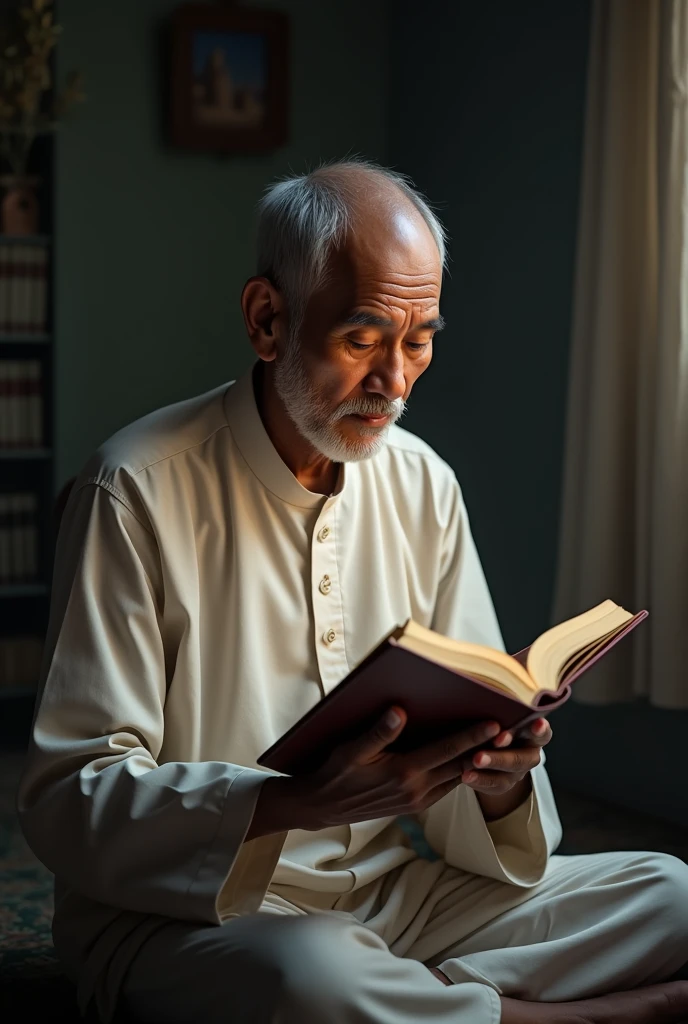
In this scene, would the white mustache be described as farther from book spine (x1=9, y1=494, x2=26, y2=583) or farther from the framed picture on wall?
the framed picture on wall

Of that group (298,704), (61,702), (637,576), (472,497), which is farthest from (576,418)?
(61,702)

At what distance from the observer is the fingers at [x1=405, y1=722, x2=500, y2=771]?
1398 mm

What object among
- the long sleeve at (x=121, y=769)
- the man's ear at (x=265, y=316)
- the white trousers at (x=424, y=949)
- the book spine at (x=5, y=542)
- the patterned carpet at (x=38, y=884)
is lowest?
the patterned carpet at (x=38, y=884)

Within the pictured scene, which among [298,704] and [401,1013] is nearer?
[401,1013]

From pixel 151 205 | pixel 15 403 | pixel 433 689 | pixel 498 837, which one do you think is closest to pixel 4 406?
pixel 15 403

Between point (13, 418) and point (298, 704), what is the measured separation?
8.72 feet

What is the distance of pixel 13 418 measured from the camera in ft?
13.9

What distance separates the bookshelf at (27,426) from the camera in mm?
4188

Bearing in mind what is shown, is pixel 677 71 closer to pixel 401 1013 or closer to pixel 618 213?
pixel 618 213

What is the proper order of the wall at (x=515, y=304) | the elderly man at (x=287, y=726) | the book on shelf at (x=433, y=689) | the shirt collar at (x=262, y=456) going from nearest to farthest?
the book on shelf at (x=433, y=689)
the elderly man at (x=287, y=726)
the shirt collar at (x=262, y=456)
the wall at (x=515, y=304)

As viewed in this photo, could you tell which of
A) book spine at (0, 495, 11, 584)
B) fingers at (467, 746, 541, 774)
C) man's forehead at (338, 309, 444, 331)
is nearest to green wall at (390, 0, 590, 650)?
book spine at (0, 495, 11, 584)

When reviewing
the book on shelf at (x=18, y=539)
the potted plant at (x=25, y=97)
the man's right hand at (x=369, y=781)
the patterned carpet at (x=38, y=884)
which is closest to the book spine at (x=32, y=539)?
the book on shelf at (x=18, y=539)

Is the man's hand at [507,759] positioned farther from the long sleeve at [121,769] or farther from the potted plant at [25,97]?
the potted plant at [25,97]

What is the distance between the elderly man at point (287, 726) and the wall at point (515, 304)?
1.50 m
